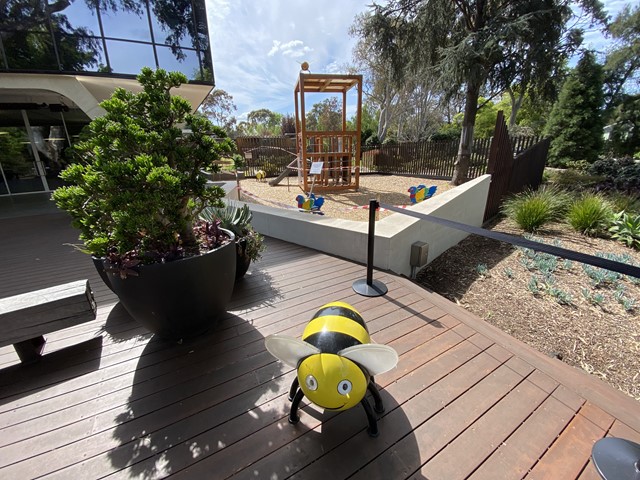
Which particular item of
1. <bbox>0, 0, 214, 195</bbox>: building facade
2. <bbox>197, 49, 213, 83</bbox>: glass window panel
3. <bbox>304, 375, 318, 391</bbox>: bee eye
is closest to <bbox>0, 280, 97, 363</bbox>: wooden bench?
<bbox>304, 375, 318, 391</bbox>: bee eye

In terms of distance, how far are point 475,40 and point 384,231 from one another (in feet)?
22.8

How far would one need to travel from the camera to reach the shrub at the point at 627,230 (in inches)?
168

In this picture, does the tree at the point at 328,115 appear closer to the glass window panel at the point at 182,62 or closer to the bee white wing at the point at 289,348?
the glass window panel at the point at 182,62

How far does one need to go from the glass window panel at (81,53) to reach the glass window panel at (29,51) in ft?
0.59

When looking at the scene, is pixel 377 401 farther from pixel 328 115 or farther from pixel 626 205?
pixel 328 115

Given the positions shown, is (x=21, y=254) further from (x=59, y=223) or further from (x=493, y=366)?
(x=493, y=366)

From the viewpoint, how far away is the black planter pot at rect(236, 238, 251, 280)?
283 centimetres

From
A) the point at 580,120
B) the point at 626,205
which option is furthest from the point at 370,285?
the point at 580,120

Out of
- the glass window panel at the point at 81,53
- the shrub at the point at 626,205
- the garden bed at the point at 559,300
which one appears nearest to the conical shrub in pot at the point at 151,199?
the garden bed at the point at 559,300

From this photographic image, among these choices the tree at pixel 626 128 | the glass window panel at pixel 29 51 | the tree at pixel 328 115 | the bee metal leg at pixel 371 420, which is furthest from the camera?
the tree at pixel 328 115

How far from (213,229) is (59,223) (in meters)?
5.49

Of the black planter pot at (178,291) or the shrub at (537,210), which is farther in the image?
the shrub at (537,210)

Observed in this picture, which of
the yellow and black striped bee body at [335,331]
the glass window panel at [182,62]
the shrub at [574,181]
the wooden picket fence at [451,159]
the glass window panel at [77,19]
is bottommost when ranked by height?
the shrub at [574,181]

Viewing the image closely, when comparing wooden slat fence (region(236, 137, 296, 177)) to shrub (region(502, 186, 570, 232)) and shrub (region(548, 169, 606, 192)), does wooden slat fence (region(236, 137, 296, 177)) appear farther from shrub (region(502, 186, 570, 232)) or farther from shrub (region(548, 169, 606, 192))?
shrub (region(548, 169, 606, 192))
